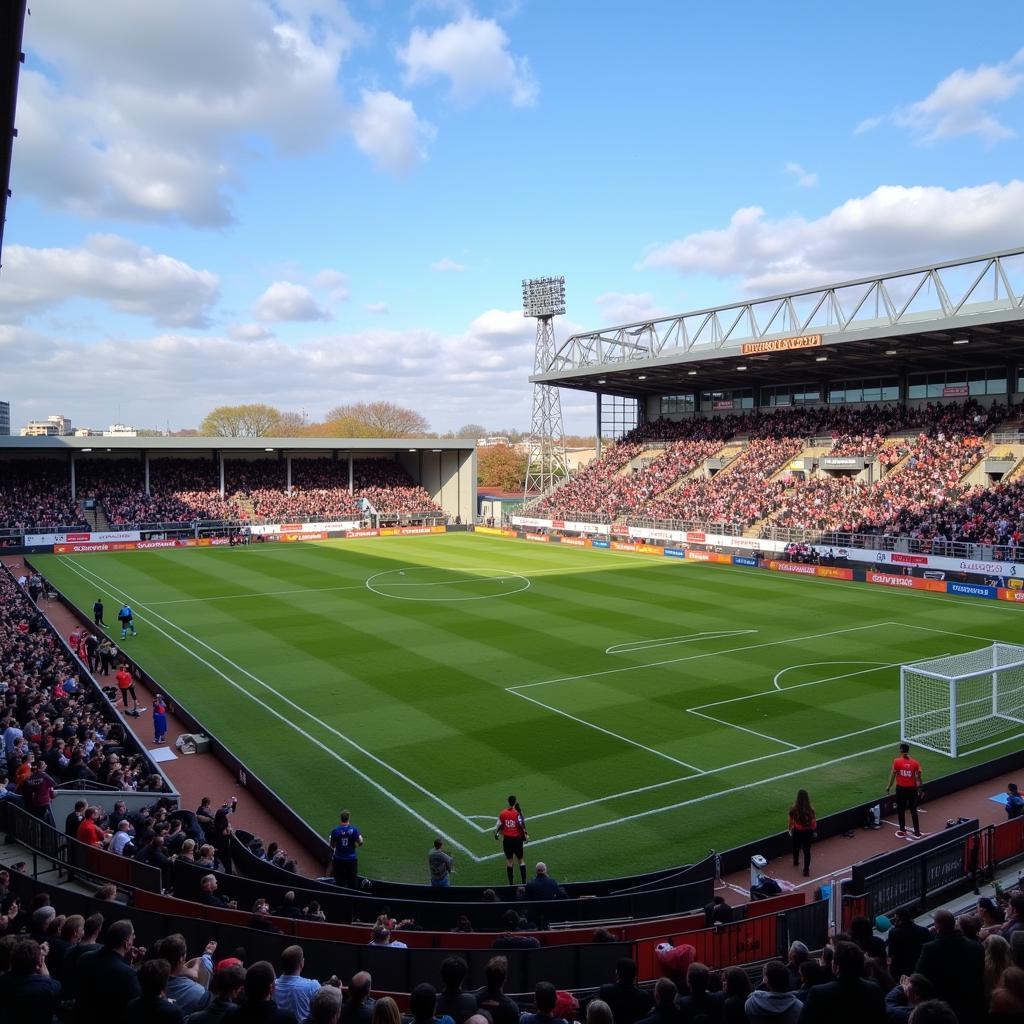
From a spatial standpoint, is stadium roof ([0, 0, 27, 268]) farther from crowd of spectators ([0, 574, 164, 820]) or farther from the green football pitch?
the green football pitch

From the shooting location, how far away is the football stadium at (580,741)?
22.1 feet

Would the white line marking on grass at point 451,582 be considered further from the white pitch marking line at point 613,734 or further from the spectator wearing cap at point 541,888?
the spectator wearing cap at point 541,888

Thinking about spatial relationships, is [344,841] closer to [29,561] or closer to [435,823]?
[435,823]

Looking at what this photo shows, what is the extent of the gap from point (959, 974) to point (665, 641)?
24113mm

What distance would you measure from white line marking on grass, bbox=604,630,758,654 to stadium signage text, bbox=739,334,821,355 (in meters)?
23.7

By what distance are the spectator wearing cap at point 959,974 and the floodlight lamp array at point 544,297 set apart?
75915mm

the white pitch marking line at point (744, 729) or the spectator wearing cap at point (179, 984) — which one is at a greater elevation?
the spectator wearing cap at point (179, 984)

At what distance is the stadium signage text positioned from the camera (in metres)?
48.9

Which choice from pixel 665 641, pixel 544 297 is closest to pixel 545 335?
pixel 544 297

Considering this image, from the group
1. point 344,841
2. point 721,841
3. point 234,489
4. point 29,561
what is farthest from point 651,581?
point 234,489

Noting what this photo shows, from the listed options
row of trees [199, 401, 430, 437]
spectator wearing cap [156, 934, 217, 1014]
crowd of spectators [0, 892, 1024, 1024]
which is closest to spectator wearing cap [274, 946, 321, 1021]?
crowd of spectators [0, 892, 1024, 1024]

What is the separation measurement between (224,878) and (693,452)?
191 ft

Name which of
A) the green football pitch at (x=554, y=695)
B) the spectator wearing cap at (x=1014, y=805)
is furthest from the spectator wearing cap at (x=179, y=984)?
the spectator wearing cap at (x=1014, y=805)

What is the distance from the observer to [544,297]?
3135 inches
